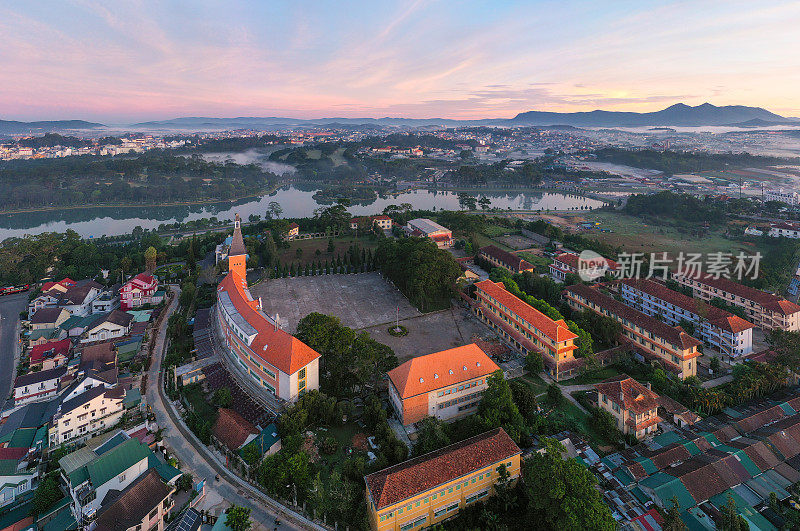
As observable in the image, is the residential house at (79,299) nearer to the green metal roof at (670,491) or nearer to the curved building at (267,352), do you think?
the curved building at (267,352)

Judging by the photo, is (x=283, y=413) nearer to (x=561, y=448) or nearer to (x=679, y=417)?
(x=561, y=448)

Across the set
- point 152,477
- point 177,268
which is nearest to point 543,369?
point 152,477

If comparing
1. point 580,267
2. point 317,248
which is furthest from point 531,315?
point 317,248

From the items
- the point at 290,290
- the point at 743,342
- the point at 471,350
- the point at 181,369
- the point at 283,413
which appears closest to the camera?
the point at 283,413

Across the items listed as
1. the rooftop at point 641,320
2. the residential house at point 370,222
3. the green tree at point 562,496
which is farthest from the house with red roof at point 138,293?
the rooftop at point 641,320

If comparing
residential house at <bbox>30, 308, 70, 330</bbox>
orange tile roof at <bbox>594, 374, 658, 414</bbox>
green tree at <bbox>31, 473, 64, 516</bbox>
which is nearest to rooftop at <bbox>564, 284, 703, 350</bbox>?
orange tile roof at <bbox>594, 374, 658, 414</bbox>

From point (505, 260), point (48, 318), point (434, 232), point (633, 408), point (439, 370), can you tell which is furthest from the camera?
point (434, 232)

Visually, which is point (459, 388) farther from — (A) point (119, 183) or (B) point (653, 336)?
(A) point (119, 183)
